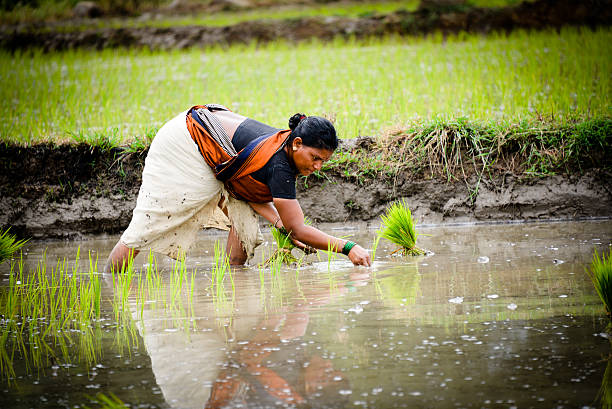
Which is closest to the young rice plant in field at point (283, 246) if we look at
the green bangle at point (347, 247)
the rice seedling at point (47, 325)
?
the green bangle at point (347, 247)

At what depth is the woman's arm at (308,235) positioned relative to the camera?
3863 mm

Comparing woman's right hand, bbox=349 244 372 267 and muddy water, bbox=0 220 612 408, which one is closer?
muddy water, bbox=0 220 612 408

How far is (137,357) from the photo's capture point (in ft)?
8.39

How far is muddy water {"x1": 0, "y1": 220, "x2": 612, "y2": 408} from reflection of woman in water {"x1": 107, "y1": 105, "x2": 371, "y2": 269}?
38cm

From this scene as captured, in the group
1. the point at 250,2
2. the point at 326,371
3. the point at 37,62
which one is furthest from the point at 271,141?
the point at 250,2

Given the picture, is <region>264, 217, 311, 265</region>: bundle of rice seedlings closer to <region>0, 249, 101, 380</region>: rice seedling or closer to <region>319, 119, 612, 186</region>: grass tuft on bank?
<region>0, 249, 101, 380</region>: rice seedling

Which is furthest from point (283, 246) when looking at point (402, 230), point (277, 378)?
point (277, 378)

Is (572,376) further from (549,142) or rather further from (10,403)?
(549,142)

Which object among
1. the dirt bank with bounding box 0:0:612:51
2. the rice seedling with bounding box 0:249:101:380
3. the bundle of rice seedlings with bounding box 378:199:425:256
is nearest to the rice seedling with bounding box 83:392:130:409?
the rice seedling with bounding box 0:249:101:380

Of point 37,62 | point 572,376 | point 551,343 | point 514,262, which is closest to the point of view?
point 572,376

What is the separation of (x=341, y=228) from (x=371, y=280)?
2308 millimetres

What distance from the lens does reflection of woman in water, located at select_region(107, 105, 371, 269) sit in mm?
3855

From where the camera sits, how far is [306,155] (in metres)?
3.75

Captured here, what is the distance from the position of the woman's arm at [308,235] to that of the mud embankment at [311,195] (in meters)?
2.12
